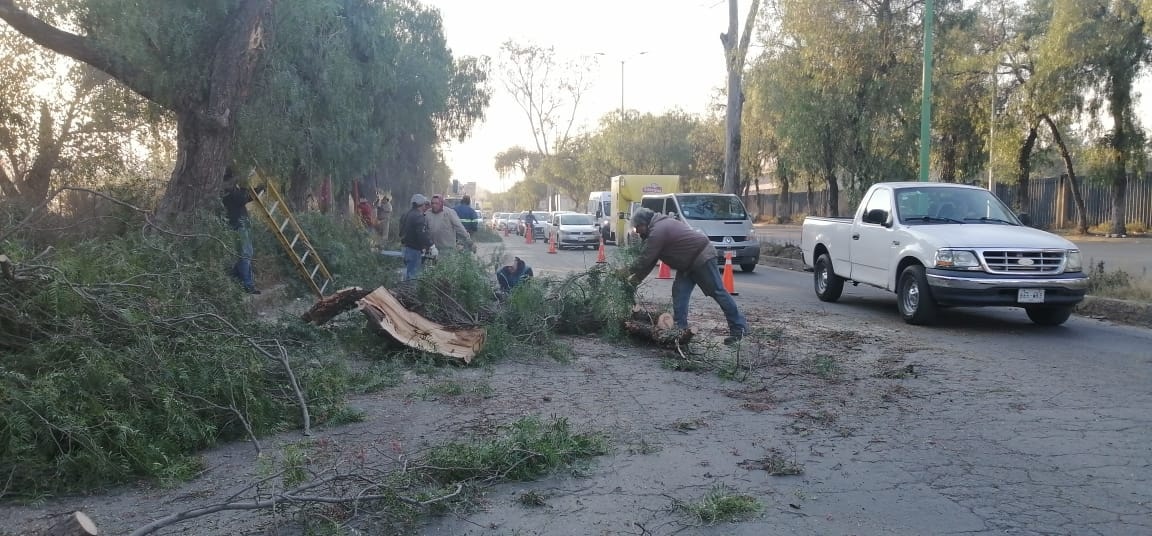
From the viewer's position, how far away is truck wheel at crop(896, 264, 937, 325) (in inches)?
400

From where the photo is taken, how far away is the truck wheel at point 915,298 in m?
10.1

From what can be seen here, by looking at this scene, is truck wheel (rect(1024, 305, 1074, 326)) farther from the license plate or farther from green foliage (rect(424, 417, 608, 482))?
green foliage (rect(424, 417, 608, 482))

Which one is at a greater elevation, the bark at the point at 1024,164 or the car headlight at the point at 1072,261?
the bark at the point at 1024,164

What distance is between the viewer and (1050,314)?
1030 cm

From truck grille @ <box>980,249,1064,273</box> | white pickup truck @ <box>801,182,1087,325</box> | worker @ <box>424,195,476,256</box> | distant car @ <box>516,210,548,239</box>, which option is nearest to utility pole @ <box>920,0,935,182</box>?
white pickup truck @ <box>801,182,1087,325</box>

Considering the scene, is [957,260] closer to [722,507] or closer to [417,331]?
[417,331]

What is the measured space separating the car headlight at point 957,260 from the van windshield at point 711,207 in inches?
394

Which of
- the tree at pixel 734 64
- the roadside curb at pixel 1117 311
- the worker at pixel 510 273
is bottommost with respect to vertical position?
the roadside curb at pixel 1117 311

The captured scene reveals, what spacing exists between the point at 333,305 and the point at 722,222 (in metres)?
12.5

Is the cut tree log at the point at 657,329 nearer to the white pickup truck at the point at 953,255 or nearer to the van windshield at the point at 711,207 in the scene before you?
the white pickup truck at the point at 953,255

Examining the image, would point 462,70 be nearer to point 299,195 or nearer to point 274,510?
point 299,195

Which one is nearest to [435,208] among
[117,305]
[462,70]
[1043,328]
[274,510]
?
[117,305]

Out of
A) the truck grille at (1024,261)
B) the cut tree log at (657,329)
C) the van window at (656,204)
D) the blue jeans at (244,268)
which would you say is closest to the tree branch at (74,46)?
the blue jeans at (244,268)

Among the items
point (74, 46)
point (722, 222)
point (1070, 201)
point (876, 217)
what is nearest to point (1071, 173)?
point (1070, 201)
